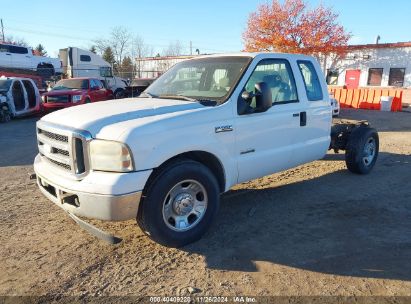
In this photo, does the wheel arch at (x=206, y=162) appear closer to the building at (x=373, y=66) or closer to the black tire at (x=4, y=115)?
the black tire at (x=4, y=115)

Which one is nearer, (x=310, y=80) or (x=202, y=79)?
(x=202, y=79)

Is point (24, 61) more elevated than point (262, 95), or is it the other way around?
point (24, 61)

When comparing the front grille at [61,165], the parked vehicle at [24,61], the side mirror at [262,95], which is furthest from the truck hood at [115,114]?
the parked vehicle at [24,61]

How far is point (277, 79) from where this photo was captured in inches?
192

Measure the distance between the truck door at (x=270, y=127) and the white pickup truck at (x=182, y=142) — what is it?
1 cm

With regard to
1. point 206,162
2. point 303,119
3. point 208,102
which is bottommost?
point 206,162

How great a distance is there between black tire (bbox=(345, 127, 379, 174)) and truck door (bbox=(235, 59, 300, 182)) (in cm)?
196

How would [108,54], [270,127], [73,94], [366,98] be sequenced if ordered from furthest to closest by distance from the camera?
[108,54] → [366,98] → [73,94] → [270,127]

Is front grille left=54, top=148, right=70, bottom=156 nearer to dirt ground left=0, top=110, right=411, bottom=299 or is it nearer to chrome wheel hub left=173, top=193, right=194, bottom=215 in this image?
dirt ground left=0, top=110, right=411, bottom=299

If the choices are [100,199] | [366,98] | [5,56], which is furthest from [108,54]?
[100,199]

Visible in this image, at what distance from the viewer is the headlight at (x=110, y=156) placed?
10.7ft

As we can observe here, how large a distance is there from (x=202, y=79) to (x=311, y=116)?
1650mm

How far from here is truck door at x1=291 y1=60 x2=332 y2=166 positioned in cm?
512

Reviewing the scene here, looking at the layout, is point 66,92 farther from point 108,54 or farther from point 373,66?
point 108,54
